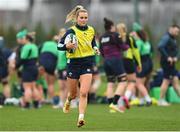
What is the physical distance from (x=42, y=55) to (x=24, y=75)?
2.03 m

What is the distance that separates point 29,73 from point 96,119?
15.0ft

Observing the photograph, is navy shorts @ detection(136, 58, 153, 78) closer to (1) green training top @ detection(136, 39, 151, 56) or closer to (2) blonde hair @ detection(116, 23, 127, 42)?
(1) green training top @ detection(136, 39, 151, 56)

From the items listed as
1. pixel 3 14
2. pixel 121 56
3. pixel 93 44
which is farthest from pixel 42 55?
pixel 3 14

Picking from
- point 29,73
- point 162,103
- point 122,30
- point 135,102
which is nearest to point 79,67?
point 122,30

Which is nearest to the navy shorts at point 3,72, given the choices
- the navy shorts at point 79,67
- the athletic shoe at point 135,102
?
the athletic shoe at point 135,102

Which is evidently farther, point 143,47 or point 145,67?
point 145,67

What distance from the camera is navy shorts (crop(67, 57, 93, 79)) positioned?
15312 millimetres

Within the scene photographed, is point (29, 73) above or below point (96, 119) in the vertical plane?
above

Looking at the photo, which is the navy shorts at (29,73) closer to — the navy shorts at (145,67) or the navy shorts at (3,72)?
the navy shorts at (3,72)

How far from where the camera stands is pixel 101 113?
18891 mm

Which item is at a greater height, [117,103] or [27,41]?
[27,41]

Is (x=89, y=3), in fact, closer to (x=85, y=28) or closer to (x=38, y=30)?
(x=38, y=30)

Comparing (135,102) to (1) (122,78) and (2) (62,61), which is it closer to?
(2) (62,61)

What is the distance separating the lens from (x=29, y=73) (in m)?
21.0
